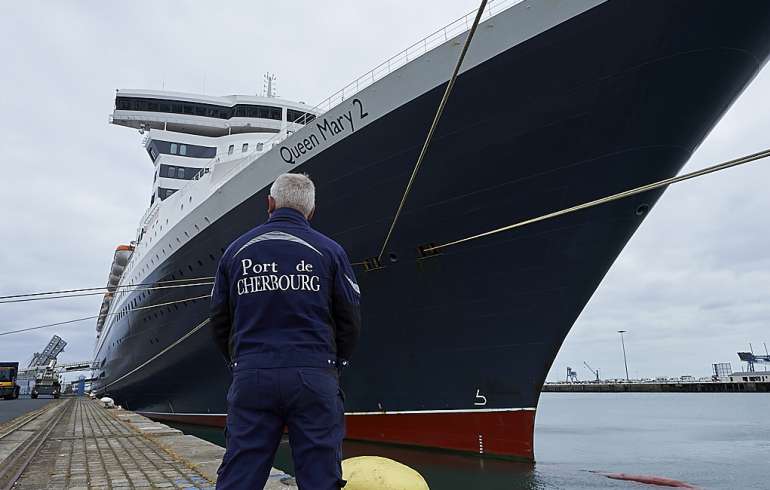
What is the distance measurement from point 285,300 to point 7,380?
46.7 metres

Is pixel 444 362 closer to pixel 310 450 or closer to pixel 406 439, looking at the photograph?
pixel 406 439

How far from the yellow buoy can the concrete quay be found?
1.18 m

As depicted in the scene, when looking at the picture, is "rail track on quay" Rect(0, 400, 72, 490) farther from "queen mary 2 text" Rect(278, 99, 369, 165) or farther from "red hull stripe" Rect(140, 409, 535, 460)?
"queen mary 2 text" Rect(278, 99, 369, 165)

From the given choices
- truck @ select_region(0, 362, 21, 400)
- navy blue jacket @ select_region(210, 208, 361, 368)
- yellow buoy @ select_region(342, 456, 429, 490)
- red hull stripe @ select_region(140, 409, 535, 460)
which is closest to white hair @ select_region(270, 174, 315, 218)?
navy blue jacket @ select_region(210, 208, 361, 368)

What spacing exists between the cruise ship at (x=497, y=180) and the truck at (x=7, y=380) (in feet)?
124

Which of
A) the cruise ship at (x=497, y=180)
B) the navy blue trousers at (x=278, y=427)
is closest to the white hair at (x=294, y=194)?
the navy blue trousers at (x=278, y=427)

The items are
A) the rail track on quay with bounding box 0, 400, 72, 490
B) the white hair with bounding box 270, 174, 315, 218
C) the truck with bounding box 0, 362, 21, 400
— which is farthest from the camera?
the truck with bounding box 0, 362, 21, 400

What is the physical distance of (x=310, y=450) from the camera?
187 centimetres

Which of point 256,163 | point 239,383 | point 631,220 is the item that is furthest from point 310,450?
point 256,163

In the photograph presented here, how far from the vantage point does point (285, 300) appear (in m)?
1.96

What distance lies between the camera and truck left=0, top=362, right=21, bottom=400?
3816 centimetres

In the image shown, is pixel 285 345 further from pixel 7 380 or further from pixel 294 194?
pixel 7 380

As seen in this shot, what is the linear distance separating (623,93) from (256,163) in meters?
6.22

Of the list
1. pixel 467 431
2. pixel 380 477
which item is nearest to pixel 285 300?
pixel 380 477
